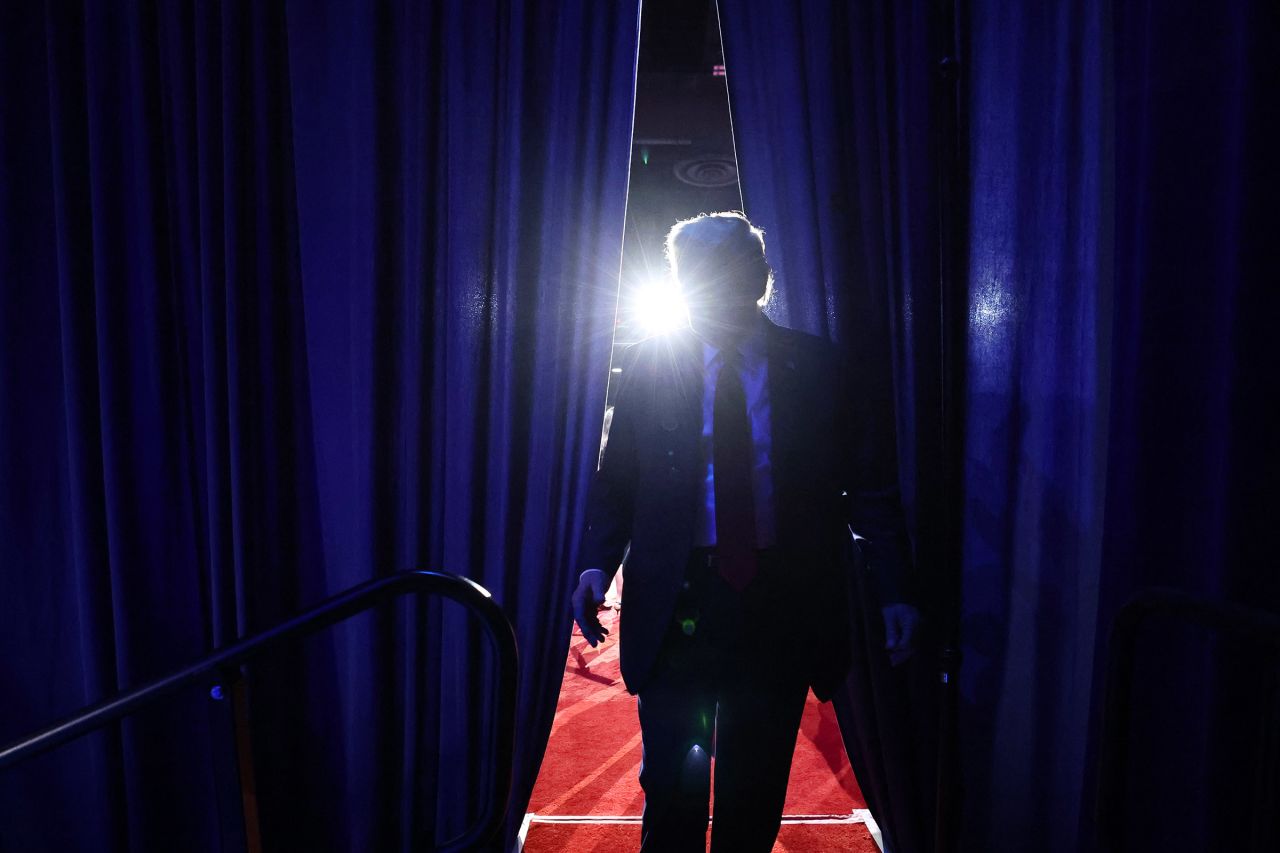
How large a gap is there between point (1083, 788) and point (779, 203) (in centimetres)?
183

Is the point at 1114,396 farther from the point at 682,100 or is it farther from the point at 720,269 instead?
the point at 682,100

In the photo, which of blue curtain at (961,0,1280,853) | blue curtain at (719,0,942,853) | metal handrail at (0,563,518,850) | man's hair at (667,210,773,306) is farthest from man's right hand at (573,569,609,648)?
blue curtain at (961,0,1280,853)

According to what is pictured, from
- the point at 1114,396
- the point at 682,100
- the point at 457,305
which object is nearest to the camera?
the point at 1114,396

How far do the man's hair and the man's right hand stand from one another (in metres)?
0.69

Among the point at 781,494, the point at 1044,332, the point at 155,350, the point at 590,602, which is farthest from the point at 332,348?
the point at 1044,332

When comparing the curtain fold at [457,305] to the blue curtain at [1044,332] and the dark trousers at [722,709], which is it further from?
the dark trousers at [722,709]

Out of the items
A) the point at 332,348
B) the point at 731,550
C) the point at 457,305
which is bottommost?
the point at 731,550

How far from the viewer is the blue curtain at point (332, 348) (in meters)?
2.05

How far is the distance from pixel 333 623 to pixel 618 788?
158cm

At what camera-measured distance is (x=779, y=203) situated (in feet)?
6.86

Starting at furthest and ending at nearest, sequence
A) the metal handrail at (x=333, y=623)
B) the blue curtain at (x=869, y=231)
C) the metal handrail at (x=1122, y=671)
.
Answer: the blue curtain at (x=869, y=231)
the metal handrail at (x=333, y=623)
the metal handrail at (x=1122, y=671)

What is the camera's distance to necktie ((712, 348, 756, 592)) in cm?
144

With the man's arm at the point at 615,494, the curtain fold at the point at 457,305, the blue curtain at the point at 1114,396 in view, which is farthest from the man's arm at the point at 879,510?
the curtain fold at the point at 457,305

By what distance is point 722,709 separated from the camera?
1.50 m
